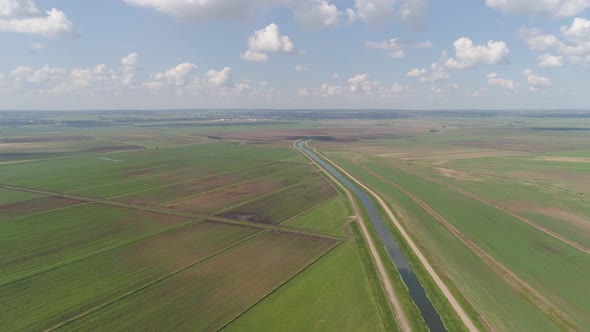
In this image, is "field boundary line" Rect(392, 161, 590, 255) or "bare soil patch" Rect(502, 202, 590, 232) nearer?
"field boundary line" Rect(392, 161, 590, 255)

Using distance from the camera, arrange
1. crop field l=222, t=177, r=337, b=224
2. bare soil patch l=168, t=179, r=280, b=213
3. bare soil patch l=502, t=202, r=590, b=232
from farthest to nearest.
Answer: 1. bare soil patch l=168, t=179, r=280, b=213
2. crop field l=222, t=177, r=337, b=224
3. bare soil patch l=502, t=202, r=590, b=232

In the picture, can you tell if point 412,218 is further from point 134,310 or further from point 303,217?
point 134,310

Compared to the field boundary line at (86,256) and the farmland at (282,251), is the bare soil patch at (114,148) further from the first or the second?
the field boundary line at (86,256)

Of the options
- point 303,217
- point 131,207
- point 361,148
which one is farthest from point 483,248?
point 361,148

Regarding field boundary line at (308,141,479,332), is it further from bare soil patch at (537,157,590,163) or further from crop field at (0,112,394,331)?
bare soil patch at (537,157,590,163)

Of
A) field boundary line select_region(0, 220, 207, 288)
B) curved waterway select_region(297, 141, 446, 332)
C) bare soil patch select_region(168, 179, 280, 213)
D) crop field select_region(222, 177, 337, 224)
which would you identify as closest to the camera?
curved waterway select_region(297, 141, 446, 332)

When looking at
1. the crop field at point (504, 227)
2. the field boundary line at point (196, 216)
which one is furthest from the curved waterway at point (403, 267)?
the field boundary line at point (196, 216)

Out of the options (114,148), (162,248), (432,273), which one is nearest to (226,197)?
(162,248)

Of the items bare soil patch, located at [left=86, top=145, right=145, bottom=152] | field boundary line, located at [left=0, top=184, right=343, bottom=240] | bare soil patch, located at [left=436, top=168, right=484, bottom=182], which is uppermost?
bare soil patch, located at [left=86, top=145, right=145, bottom=152]

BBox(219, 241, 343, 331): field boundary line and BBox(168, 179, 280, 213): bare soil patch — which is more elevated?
BBox(168, 179, 280, 213): bare soil patch

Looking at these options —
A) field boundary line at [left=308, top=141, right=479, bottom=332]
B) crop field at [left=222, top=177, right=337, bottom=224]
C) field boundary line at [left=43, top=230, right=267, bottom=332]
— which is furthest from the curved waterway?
field boundary line at [left=43, top=230, right=267, bottom=332]
